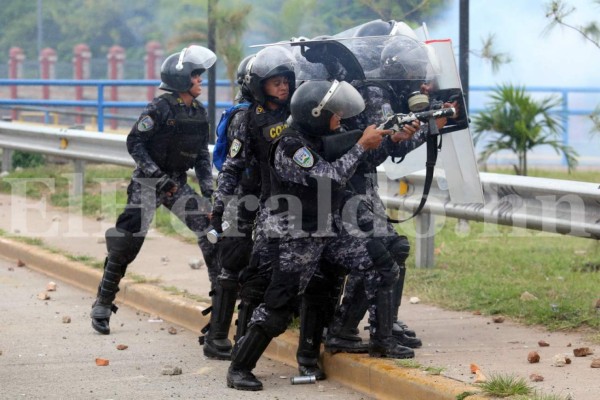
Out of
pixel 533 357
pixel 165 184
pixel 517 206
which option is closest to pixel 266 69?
pixel 165 184

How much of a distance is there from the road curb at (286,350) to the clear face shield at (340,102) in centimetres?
132

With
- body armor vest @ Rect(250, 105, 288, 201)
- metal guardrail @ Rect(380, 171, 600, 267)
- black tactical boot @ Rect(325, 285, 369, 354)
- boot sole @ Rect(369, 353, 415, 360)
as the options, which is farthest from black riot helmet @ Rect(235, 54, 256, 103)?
metal guardrail @ Rect(380, 171, 600, 267)

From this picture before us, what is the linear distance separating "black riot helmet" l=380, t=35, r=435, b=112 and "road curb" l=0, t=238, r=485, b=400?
139 cm

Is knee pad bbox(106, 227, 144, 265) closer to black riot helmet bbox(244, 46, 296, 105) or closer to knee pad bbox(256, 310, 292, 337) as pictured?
black riot helmet bbox(244, 46, 296, 105)

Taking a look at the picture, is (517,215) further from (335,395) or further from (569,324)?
(335,395)

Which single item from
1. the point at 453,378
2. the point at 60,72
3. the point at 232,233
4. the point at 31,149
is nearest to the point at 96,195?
the point at 31,149

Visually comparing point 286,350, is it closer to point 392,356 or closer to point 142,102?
point 392,356

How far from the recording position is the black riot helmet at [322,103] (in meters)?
6.05

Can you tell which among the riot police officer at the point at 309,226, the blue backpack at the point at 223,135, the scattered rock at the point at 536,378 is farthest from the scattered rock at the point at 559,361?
the blue backpack at the point at 223,135

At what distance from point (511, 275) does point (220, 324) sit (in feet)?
8.50

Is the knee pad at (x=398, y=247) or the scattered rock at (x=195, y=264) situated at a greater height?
the knee pad at (x=398, y=247)

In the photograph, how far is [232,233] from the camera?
6953 mm

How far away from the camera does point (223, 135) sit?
7137mm

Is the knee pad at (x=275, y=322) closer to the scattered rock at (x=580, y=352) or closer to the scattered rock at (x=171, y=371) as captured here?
the scattered rock at (x=171, y=371)
